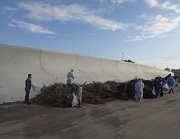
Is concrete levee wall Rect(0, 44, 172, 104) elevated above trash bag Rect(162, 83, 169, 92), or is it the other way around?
concrete levee wall Rect(0, 44, 172, 104)

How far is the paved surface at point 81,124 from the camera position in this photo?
8.02 meters

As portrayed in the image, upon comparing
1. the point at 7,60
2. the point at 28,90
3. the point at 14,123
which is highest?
the point at 7,60

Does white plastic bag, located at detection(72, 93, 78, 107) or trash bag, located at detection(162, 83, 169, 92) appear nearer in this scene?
white plastic bag, located at detection(72, 93, 78, 107)

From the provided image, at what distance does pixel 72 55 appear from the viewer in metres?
22.4

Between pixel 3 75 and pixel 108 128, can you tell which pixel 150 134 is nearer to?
pixel 108 128

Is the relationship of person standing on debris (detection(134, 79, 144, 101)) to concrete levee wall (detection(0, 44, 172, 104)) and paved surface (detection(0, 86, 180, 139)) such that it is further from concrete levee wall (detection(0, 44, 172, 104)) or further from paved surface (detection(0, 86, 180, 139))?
paved surface (detection(0, 86, 180, 139))

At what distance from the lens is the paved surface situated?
26.3ft

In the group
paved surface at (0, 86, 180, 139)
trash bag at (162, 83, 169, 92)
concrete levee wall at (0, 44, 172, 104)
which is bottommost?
paved surface at (0, 86, 180, 139)

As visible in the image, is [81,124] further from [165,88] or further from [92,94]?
[165,88]

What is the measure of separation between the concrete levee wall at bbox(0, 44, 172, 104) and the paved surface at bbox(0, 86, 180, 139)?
1.61m

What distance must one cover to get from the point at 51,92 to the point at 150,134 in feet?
24.1

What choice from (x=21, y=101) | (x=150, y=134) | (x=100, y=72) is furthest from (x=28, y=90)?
(x=100, y=72)

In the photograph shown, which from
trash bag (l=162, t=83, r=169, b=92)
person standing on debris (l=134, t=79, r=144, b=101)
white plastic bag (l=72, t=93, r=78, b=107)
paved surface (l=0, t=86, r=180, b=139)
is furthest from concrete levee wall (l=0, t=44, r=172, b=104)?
trash bag (l=162, t=83, r=169, b=92)

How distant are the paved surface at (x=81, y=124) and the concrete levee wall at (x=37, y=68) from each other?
1612 mm
